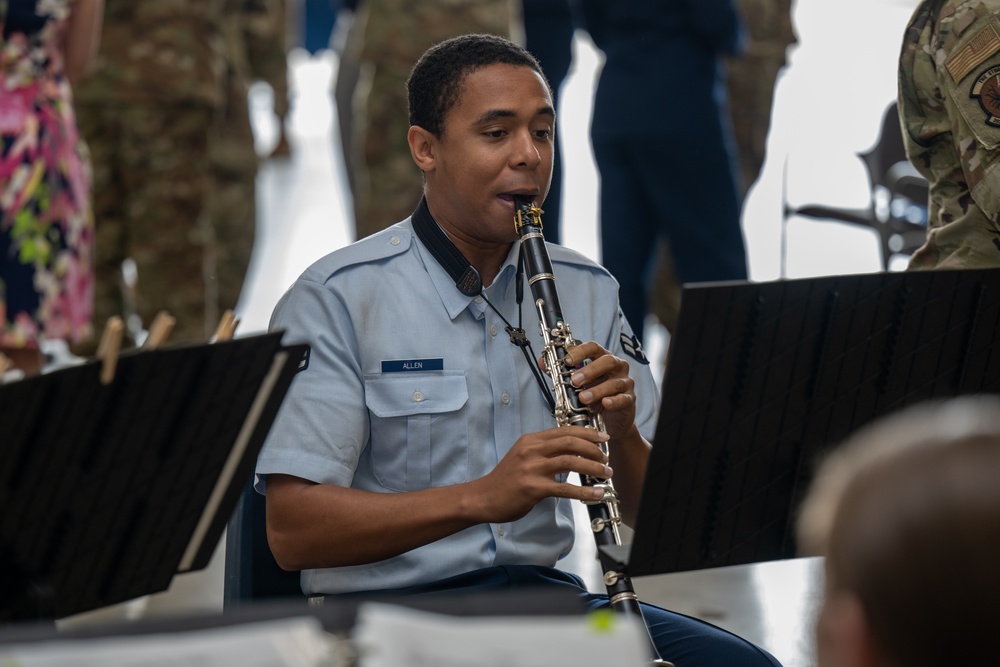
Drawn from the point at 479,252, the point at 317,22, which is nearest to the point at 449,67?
the point at 479,252

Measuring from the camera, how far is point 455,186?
201 cm

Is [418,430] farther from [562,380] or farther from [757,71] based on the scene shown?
[757,71]

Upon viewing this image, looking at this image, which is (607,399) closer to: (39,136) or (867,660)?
(867,660)

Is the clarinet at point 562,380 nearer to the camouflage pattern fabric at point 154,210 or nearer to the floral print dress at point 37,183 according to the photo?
the floral print dress at point 37,183

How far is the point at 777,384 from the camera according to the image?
154cm

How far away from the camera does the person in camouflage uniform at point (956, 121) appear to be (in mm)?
2090

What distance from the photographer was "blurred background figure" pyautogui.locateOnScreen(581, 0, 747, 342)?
430cm

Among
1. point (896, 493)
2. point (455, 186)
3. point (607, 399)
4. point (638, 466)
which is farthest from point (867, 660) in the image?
point (455, 186)

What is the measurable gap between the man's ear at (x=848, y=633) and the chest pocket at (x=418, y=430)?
1.02m

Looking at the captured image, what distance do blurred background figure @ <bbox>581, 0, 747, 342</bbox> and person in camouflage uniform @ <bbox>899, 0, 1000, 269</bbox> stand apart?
1967mm

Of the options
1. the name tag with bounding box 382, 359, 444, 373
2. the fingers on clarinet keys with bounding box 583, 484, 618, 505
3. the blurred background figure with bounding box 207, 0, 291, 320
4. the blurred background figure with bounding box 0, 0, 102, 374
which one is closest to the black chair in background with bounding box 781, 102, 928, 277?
the blurred background figure with bounding box 207, 0, 291, 320

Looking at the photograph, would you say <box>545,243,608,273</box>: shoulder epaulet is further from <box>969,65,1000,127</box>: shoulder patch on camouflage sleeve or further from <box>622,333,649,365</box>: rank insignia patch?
<box>969,65,1000,127</box>: shoulder patch on camouflage sleeve

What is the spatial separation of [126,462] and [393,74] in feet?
12.1

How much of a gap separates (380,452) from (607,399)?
34 centimetres
